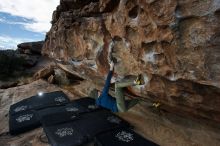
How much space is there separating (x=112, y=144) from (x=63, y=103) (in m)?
3.47

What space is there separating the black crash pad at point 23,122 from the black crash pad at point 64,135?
29.3 inches

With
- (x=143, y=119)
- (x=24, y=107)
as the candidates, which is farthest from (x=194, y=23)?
(x=24, y=107)

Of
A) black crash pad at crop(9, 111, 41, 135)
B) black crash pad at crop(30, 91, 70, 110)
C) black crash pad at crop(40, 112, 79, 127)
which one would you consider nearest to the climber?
black crash pad at crop(40, 112, 79, 127)

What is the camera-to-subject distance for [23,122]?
22.1 ft

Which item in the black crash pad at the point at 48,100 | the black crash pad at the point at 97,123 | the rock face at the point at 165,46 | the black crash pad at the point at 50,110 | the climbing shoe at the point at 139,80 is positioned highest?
the rock face at the point at 165,46

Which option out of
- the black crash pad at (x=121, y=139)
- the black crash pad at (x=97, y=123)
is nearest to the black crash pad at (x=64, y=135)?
the black crash pad at (x=97, y=123)

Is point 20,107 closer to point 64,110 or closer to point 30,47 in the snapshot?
point 64,110

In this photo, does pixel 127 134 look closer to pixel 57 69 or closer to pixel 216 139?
pixel 216 139

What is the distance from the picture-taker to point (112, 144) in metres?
5.18

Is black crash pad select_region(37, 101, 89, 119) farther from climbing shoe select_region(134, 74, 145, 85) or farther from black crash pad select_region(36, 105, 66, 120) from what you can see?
climbing shoe select_region(134, 74, 145, 85)

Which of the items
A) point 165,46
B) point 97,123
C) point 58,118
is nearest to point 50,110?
point 58,118

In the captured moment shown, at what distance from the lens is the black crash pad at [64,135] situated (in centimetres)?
546

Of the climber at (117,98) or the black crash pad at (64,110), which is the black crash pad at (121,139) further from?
the black crash pad at (64,110)

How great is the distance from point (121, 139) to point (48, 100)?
4.01m
